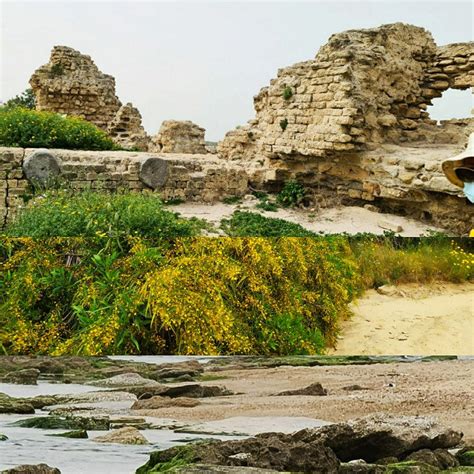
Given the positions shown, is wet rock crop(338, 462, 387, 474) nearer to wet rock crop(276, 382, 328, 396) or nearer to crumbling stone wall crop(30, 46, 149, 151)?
wet rock crop(276, 382, 328, 396)

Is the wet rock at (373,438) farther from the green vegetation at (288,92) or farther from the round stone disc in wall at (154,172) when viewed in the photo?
the green vegetation at (288,92)

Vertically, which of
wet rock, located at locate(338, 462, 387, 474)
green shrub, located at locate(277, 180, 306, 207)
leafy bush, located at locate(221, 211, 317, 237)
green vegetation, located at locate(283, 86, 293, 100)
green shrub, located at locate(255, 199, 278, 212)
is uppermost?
green vegetation, located at locate(283, 86, 293, 100)

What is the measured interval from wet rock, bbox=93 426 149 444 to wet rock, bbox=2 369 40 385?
861mm

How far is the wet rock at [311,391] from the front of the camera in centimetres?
320

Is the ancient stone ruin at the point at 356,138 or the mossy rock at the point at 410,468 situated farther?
the ancient stone ruin at the point at 356,138

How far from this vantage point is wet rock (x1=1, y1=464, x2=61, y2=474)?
2.33 metres

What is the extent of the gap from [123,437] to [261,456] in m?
0.54

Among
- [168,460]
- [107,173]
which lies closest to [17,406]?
[168,460]

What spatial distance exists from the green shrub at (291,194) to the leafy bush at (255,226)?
177 centimetres

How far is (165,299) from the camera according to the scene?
12.4ft

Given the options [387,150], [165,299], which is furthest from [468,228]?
[165,299]

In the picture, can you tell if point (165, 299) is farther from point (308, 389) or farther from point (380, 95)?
point (380, 95)

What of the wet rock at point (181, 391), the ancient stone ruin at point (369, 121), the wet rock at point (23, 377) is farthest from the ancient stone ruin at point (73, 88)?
the wet rock at point (181, 391)

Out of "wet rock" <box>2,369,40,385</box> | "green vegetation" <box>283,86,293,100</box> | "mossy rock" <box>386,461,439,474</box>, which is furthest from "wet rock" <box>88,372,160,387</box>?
"green vegetation" <box>283,86,293,100</box>
